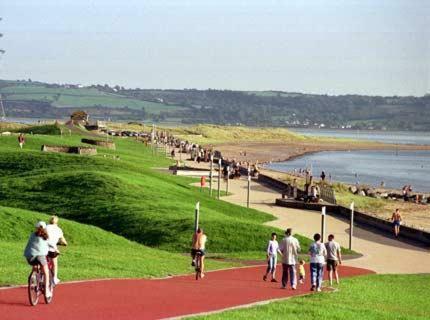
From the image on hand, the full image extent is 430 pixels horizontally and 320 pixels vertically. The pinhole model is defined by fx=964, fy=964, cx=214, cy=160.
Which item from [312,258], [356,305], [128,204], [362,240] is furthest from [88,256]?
[362,240]

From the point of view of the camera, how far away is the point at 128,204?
3988 cm

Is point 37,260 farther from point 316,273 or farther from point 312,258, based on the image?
point 316,273

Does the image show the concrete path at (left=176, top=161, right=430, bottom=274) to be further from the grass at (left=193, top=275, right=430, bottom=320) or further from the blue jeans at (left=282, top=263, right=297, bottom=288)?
the blue jeans at (left=282, top=263, right=297, bottom=288)

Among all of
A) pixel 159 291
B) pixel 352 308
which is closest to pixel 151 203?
pixel 159 291

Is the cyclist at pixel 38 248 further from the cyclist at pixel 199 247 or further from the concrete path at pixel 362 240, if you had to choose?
the concrete path at pixel 362 240

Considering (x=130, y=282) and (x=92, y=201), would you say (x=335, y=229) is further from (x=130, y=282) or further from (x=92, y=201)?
(x=130, y=282)

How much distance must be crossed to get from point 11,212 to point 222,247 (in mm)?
7559

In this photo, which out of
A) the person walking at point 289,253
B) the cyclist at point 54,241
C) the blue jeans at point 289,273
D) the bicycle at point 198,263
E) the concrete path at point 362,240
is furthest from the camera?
the concrete path at point 362,240

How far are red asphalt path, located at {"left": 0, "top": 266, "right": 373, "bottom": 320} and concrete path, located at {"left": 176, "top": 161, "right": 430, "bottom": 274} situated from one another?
867 cm

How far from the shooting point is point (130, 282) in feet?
71.6

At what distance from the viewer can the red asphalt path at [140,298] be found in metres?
17.2

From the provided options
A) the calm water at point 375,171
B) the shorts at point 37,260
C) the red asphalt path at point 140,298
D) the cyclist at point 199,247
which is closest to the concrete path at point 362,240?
the cyclist at point 199,247

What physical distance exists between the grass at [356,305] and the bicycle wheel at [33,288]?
330cm

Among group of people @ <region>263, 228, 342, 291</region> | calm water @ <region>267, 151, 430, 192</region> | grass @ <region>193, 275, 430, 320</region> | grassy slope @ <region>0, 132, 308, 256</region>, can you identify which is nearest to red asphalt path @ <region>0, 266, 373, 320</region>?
group of people @ <region>263, 228, 342, 291</region>
